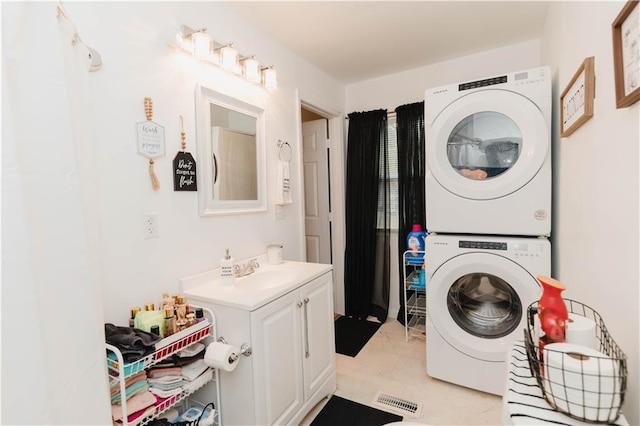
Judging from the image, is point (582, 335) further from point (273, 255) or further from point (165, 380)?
point (273, 255)

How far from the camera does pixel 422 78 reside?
9.43ft

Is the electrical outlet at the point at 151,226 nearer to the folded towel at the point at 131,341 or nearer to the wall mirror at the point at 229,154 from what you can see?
the wall mirror at the point at 229,154

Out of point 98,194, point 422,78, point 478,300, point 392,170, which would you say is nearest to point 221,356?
point 98,194

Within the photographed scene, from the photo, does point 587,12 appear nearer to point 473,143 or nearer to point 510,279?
point 473,143

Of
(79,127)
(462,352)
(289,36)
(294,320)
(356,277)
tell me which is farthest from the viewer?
(356,277)

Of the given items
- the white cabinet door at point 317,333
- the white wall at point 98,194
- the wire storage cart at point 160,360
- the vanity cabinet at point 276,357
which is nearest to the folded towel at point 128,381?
the wire storage cart at point 160,360

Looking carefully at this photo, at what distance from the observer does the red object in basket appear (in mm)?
705

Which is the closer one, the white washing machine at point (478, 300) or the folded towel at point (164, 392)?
the folded towel at point (164, 392)

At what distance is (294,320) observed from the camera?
5.38 ft

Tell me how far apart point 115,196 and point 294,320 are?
102cm

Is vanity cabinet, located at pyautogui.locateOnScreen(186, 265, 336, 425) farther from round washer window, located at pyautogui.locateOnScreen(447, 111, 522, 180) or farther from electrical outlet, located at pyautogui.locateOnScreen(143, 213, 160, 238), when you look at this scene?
round washer window, located at pyautogui.locateOnScreen(447, 111, 522, 180)

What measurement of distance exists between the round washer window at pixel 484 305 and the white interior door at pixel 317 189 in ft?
5.03

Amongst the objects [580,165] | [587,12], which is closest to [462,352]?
[580,165]

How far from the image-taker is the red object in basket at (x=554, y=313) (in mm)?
705
